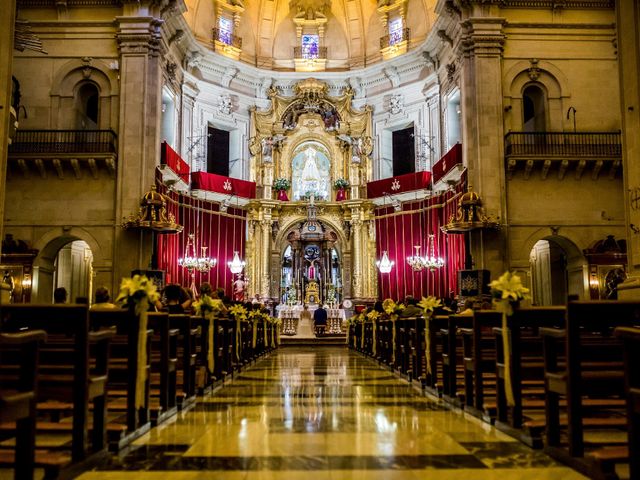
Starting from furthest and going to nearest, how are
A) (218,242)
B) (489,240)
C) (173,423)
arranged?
(218,242) < (489,240) < (173,423)

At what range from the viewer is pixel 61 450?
15.9ft

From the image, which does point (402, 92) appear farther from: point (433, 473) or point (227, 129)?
point (433, 473)

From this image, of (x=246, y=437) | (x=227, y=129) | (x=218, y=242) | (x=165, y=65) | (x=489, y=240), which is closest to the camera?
(x=246, y=437)

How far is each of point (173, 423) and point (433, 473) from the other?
3.06 m

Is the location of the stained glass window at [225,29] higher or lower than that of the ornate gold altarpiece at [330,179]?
higher

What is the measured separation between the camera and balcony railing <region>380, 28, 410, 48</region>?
2777 cm

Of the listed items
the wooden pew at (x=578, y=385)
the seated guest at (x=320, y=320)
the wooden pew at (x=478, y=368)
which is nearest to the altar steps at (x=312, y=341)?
the seated guest at (x=320, y=320)

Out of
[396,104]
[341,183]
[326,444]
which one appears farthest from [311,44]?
[326,444]

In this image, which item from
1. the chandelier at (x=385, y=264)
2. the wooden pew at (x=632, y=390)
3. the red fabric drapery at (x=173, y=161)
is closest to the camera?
the wooden pew at (x=632, y=390)

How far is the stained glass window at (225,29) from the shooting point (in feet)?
92.1

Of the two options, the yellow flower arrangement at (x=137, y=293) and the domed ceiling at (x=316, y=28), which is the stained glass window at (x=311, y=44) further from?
the yellow flower arrangement at (x=137, y=293)

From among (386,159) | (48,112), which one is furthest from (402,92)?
(48,112)

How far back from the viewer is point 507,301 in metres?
5.91

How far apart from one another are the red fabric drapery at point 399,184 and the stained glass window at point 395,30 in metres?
6.01
